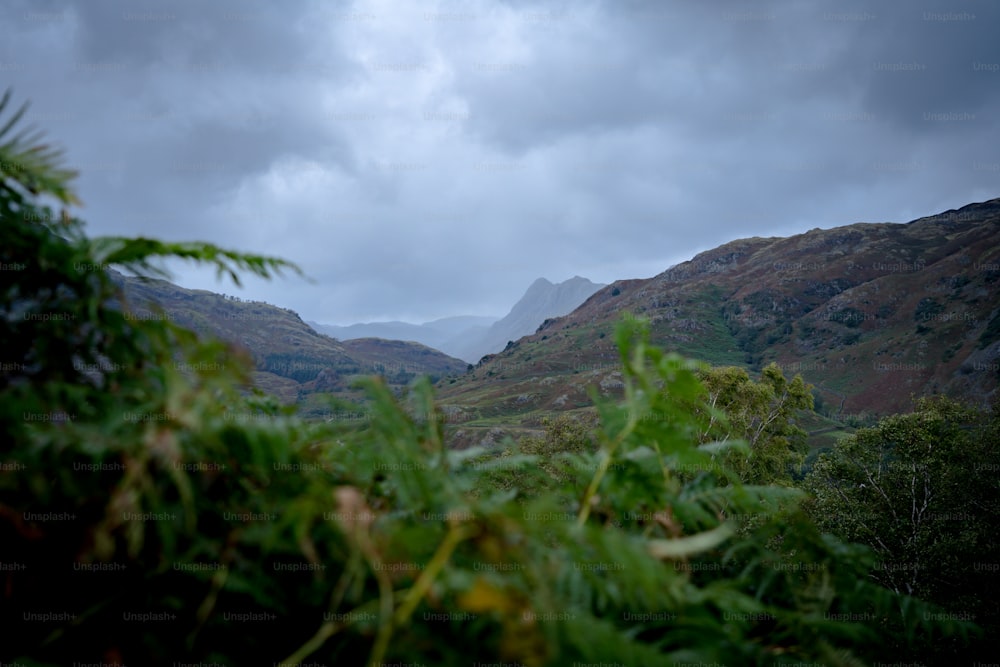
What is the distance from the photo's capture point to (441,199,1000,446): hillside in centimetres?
10169

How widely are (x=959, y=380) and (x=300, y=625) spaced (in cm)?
11849

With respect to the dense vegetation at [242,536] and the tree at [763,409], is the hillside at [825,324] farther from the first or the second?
the dense vegetation at [242,536]

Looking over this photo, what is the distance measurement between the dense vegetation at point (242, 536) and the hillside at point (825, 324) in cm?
7895

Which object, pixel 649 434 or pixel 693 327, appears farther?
pixel 693 327

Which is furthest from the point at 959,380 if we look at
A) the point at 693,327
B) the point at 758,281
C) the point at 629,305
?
the point at 629,305

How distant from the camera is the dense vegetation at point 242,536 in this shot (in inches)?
35.2

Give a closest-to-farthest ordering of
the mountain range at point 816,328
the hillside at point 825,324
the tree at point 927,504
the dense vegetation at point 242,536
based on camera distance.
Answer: the dense vegetation at point 242,536, the tree at point 927,504, the mountain range at point 816,328, the hillside at point 825,324

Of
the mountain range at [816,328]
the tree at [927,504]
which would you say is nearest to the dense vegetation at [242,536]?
the tree at [927,504]

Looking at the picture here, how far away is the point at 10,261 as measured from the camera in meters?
1.23

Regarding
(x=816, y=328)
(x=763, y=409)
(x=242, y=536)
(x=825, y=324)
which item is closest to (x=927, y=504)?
(x=763, y=409)

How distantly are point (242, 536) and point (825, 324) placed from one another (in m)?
162

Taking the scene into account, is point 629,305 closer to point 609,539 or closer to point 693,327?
point 693,327

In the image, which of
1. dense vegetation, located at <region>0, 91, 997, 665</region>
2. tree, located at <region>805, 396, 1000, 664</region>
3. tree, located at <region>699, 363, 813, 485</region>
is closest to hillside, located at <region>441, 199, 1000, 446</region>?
tree, located at <region>699, 363, 813, 485</region>

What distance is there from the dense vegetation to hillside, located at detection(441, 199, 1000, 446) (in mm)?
78947
